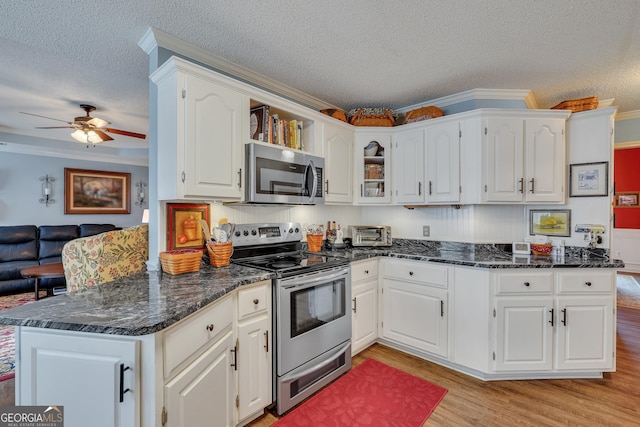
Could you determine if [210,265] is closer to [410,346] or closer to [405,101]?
[410,346]

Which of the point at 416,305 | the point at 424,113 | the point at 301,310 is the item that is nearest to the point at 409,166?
the point at 424,113

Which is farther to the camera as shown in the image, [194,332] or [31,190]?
[31,190]

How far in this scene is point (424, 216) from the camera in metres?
3.23

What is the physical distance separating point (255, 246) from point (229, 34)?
1541 mm

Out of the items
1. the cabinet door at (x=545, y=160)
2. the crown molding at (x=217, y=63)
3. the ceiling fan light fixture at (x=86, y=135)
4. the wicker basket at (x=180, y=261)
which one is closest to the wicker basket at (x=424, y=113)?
the cabinet door at (x=545, y=160)

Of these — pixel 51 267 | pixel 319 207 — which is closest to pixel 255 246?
pixel 319 207

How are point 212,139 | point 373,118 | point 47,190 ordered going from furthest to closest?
point 47,190, point 373,118, point 212,139

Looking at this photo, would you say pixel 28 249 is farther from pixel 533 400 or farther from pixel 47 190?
pixel 533 400

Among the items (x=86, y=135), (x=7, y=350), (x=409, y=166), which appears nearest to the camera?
(x=7, y=350)

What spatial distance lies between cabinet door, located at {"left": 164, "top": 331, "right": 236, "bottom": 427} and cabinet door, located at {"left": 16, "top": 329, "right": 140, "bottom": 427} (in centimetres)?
15

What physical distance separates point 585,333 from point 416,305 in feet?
4.09

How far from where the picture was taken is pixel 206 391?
1.43 m

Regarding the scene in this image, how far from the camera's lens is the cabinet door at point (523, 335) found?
90.7 inches

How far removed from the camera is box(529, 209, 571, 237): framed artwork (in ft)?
9.00
